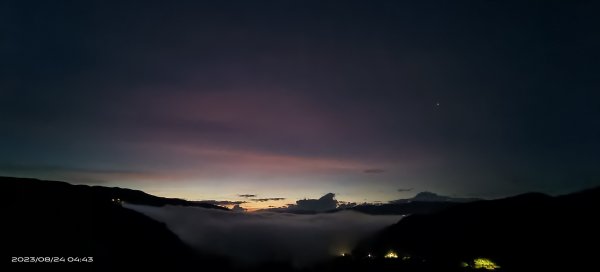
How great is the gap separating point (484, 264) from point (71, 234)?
172m

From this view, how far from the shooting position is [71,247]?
127812 millimetres

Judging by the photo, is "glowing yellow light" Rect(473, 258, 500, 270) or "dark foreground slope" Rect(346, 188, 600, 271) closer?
"dark foreground slope" Rect(346, 188, 600, 271)

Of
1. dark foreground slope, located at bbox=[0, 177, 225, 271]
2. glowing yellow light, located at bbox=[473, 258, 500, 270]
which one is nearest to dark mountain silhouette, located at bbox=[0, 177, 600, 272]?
dark foreground slope, located at bbox=[0, 177, 225, 271]

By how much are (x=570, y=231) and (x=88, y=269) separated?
661ft

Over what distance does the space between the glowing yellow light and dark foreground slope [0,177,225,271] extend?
484ft

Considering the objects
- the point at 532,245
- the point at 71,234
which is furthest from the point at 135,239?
the point at 532,245

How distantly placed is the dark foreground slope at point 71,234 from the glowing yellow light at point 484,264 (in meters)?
148

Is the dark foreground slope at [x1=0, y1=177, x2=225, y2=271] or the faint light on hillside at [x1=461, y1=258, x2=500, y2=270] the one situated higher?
the dark foreground slope at [x1=0, y1=177, x2=225, y2=271]

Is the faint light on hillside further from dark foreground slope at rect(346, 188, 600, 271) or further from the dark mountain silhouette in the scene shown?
dark foreground slope at rect(346, 188, 600, 271)

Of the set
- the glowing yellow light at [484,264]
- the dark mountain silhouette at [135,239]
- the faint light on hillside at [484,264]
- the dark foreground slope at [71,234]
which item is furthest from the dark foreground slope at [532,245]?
the dark foreground slope at [71,234]

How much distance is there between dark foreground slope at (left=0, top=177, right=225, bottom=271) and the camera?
120 meters

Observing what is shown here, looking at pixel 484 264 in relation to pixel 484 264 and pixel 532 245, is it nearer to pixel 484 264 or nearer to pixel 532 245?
pixel 484 264

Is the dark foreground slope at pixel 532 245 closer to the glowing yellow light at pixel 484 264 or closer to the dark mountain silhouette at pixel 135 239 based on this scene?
the dark mountain silhouette at pixel 135 239

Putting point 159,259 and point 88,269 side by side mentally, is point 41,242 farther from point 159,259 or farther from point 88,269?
point 159,259
